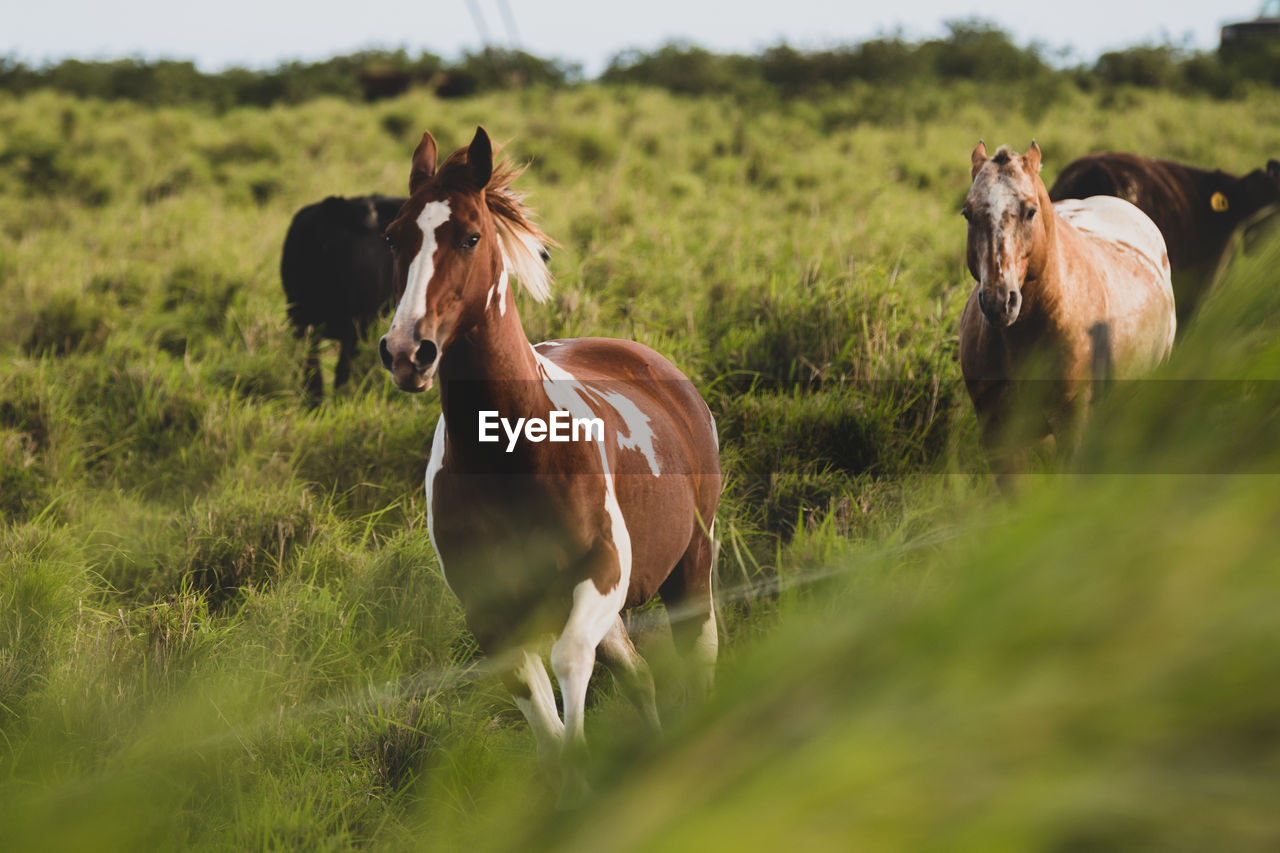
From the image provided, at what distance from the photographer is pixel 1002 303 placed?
292cm

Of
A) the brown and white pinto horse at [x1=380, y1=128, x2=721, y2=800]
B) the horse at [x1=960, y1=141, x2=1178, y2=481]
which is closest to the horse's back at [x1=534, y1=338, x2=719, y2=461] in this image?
the brown and white pinto horse at [x1=380, y1=128, x2=721, y2=800]

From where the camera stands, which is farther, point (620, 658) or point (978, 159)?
point (978, 159)

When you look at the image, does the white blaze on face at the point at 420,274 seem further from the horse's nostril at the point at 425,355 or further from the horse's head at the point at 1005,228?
the horse's head at the point at 1005,228

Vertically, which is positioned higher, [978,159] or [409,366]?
[978,159]

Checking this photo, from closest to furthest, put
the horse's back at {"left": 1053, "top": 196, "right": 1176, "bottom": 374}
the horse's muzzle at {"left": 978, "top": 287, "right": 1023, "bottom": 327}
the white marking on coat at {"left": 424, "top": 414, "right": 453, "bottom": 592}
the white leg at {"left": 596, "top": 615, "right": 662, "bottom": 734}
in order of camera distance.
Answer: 1. the white marking on coat at {"left": 424, "top": 414, "right": 453, "bottom": 592}
2. the white leg at {"left": 596, "top": 615, "right": 662, "bottom": 734}
3. the horse's muzzle at {"left": 978, "top": 287, "right": 1023, "bottom": 327}
4. the horse's back at {"left": 1053, "top": 196, "right": 1176, "bottom": 374}

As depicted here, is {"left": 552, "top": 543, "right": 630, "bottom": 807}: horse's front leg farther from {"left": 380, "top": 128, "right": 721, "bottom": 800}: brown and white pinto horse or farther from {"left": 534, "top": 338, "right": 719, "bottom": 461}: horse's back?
{"left": 534, "top": 338, "right": 719, "bottom": 461}: horse's back

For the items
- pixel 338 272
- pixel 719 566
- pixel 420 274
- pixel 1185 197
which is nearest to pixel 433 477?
pixel 420 274

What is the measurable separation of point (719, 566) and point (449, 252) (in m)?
1.65

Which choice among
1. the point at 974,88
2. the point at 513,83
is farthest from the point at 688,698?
the point at 513,83

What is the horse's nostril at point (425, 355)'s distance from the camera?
186 centimetres

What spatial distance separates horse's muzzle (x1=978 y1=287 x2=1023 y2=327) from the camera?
115 inches

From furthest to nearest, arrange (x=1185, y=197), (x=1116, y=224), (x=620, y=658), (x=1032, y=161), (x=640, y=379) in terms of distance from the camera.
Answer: (x=1185, y=197), (x=1116, y=224), (x=1032, y=161), (x=640, y=379), (x=620, y=658)

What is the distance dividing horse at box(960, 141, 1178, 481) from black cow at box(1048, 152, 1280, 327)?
134cm

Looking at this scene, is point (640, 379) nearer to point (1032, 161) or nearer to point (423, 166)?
point (423, 166)
